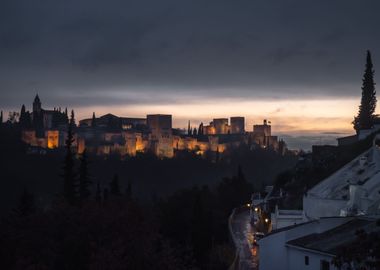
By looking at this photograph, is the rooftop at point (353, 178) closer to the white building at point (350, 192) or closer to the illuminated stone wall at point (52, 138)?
the white building at point (350, 192)

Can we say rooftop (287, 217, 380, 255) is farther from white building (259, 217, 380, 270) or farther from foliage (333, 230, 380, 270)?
foliage (333, 230, 380, 270)

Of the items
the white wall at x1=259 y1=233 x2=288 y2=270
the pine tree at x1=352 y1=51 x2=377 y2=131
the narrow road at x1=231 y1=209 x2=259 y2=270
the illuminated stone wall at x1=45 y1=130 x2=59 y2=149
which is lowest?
the narrow road at x1=231 y1=209 x2=259 y2=270

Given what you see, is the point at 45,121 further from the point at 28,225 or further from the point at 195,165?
the point at 28,225

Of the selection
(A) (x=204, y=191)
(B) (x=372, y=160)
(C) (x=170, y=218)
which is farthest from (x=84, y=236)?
(A) (x=204, y=191)

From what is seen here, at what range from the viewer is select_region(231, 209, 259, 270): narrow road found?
31195mm

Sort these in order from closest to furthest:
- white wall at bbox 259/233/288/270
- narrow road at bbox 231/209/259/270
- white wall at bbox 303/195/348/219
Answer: white wall at bbox 259/233/288/270
narrow road at bbox 231/209/259/270
white wall at bbox 303/195/348/219

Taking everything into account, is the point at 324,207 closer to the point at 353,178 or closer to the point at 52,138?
the point at 353,178

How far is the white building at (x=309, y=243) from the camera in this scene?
23281 mm

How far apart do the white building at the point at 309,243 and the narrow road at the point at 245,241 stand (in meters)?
1.98

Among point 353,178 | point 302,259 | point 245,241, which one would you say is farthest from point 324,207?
point 302,259

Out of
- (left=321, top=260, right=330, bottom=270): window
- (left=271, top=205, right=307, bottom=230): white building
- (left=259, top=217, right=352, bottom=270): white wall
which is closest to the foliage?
(left=321, top=260, right=330, bottom=270): window

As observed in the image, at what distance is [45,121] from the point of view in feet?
Answer: 584

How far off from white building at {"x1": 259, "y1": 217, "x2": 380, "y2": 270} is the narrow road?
6.50ft

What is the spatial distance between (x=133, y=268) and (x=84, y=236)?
17.5 feet
